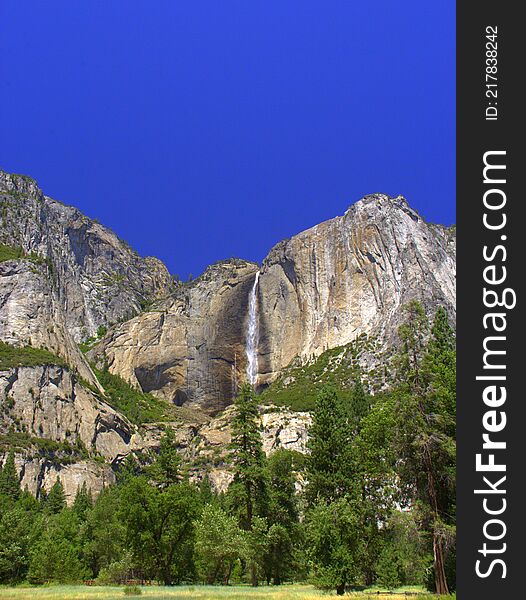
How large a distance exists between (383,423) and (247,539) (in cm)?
1420

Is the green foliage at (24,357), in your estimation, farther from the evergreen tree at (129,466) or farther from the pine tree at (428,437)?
the pine tree at (428,437)

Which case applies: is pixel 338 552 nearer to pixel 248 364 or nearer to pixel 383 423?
pixel 383 423

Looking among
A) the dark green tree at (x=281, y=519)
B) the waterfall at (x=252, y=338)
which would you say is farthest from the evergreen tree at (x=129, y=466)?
the dark green tree at (x=281, y=519)

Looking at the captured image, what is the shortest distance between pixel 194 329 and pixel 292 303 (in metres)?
25.8

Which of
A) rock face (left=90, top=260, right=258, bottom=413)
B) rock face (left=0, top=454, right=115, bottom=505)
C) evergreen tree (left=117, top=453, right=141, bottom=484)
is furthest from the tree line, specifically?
rock face (left=90, top=260, right=258, bottom=413)

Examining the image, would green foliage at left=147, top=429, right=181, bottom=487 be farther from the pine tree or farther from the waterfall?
the waterfall

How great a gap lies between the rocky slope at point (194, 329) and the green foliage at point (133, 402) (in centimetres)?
223

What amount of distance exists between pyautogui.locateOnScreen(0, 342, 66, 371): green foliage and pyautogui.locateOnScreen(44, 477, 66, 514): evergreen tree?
25501mm

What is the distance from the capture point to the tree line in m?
30.3

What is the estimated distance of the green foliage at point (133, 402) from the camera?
445 ft

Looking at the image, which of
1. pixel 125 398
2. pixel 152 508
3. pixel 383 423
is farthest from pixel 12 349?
pixel 383 423

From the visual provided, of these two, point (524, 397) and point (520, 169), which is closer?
point (524, 397)

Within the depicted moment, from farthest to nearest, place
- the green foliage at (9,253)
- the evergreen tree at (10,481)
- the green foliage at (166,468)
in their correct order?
the green foliage at (9,253) < the evergreen tree at (10,481) < the green foliage at (166,468)

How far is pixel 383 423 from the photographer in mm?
35188
